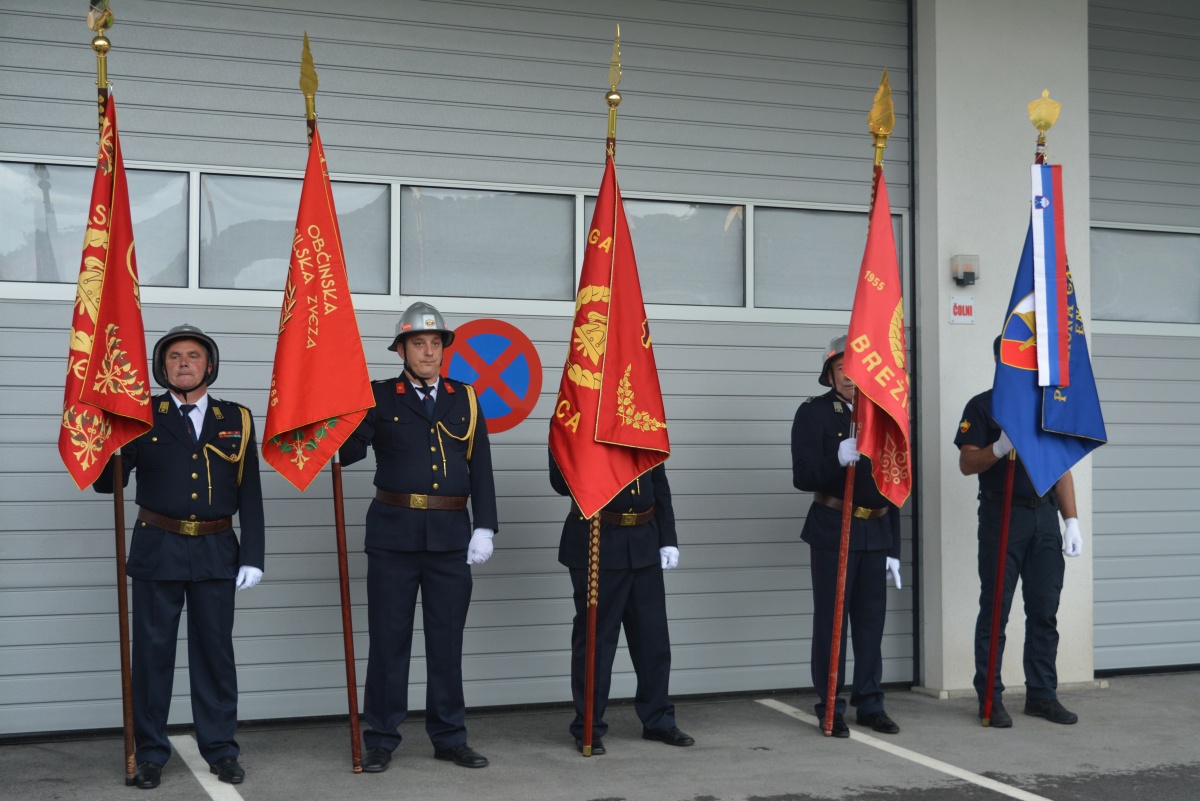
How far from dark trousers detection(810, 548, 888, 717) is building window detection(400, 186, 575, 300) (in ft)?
6.01

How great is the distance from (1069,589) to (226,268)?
14.7 feet

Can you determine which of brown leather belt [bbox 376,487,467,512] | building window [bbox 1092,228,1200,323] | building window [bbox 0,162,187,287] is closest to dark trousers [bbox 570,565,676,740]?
brown leather belt [bbox 376,487,467,512]

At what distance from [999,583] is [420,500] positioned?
8.47 ft

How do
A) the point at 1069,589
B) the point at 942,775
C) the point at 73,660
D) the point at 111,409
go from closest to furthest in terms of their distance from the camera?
the point at 111,409 < the point at 942,775 < the point at 73,660 < the point at 1069,589

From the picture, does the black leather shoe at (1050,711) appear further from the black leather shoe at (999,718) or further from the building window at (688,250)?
the building window at (688,250)

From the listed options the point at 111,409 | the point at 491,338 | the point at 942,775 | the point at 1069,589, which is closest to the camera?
the point at 111,409

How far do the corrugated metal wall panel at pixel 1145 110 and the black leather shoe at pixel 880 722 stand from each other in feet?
10.6

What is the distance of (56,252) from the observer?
5.20m

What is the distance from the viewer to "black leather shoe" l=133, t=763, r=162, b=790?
429cm

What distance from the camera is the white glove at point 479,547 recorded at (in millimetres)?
4754

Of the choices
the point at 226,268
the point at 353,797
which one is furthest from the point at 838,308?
the point at 353,797

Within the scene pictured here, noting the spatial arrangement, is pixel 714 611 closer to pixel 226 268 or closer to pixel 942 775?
pixel 942 775

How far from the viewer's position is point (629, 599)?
16.8ft

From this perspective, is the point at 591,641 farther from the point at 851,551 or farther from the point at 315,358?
the point at 315,358
